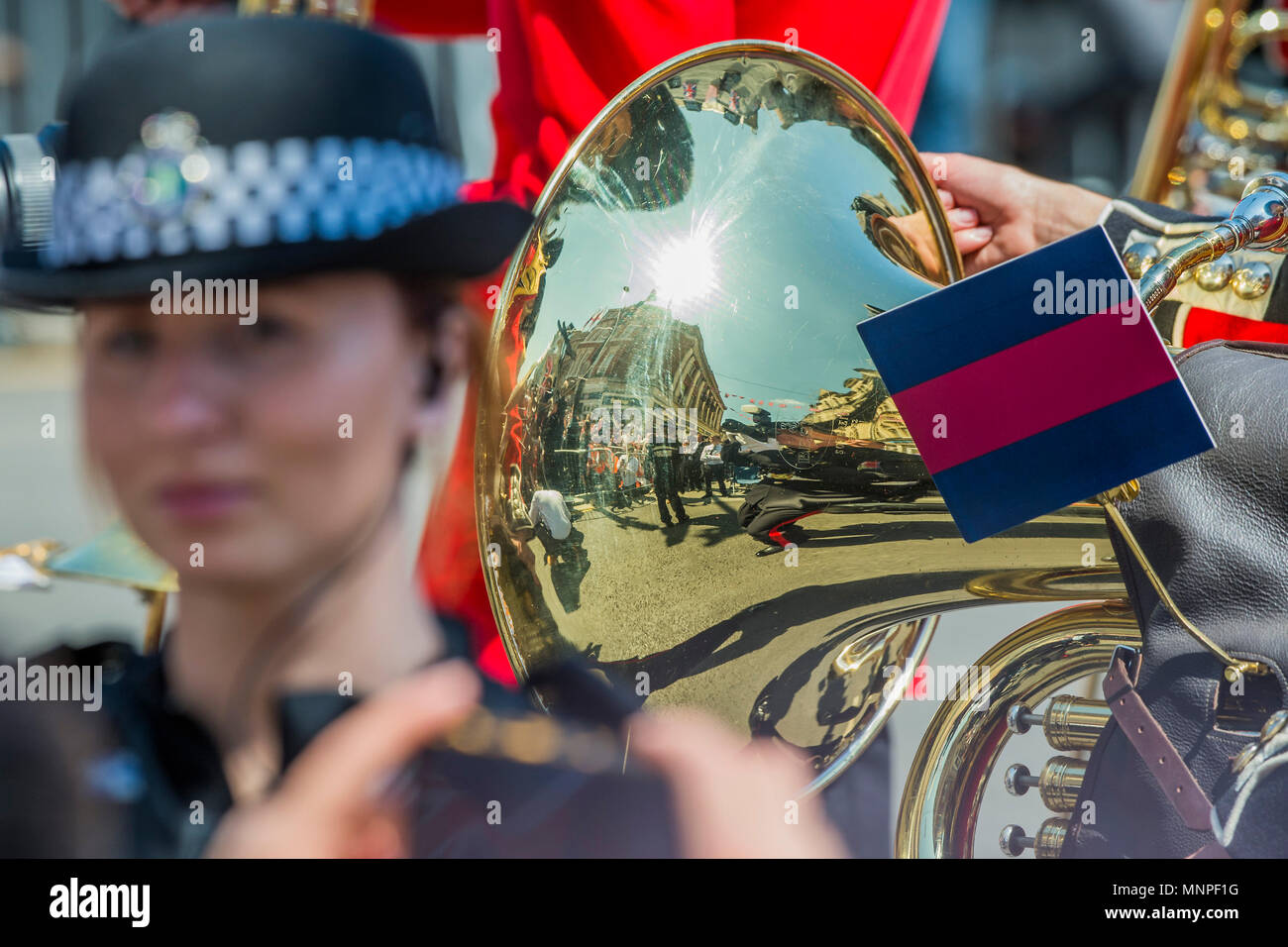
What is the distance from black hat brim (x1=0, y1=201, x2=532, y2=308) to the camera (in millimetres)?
598

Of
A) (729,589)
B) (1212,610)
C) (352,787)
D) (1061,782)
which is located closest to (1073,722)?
(1061,782)

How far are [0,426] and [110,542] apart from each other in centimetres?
268

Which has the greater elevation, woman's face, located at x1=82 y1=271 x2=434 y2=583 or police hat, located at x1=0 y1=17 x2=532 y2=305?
police hat, located at x1=0 y1=17 x2=532 y2=305

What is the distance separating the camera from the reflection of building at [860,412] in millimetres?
764

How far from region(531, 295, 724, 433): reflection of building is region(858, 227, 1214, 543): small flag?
0.19 metres

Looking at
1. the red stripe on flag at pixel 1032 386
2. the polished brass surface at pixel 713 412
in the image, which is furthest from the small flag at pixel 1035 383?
the polished brass surface at pixel 713 412

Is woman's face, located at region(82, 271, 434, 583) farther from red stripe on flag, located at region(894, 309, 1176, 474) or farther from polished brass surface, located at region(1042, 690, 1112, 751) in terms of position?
polished brass surface, located at region(1042, 690, 1112, 751)

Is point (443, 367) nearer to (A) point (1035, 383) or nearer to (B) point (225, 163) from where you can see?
(B) point (225, 163)

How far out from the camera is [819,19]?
3.35 ft

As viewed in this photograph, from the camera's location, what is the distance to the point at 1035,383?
63 centimetres

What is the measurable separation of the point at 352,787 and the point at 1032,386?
46cm

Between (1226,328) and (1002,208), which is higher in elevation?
(1002,208)

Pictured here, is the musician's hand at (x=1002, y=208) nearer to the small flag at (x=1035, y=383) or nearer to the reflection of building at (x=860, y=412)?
the reflection of building at (x=860, y=412)

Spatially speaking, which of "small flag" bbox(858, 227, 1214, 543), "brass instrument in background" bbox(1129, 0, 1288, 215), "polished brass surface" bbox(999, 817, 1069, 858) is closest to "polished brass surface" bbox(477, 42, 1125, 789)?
"small flag" bbox(858, 227, 1214, 543)
